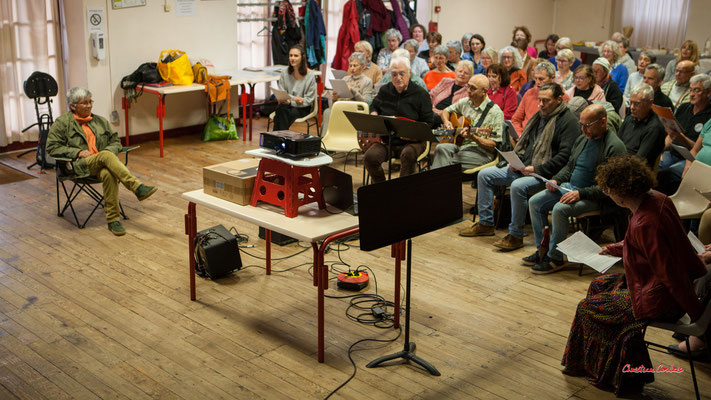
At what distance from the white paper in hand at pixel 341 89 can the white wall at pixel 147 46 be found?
2270mm

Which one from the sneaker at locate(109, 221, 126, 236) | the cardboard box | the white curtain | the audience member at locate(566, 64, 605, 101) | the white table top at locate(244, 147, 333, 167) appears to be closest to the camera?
the white table top at locate(244, 147, 333, 167)

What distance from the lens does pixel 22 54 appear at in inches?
305

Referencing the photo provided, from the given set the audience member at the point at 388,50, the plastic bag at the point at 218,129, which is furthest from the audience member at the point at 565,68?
the plastic bag at the point at 218,129

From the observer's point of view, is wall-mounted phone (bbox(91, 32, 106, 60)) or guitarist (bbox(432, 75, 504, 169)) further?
wall-mounted phone (bbox(91, 32, 106, 60))

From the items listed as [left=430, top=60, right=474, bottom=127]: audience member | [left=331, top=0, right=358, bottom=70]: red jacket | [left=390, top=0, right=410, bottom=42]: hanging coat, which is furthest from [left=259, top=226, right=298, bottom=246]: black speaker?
[left=390, top=0, right=410, bottom=42]: hanging coat

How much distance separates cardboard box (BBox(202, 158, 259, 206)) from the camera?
4141 millimetres

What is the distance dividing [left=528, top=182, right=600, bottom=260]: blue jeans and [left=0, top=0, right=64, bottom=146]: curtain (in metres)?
5.62

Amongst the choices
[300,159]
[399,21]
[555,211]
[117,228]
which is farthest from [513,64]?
[300,159]

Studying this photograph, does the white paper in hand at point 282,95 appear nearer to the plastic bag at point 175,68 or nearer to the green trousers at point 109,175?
the plastic bag at point 175,68

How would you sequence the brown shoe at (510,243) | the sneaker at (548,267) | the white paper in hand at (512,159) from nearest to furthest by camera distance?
the sneaker at (548,267) < the white paper in hand at (512,159) < the brown shoe at (510,243)

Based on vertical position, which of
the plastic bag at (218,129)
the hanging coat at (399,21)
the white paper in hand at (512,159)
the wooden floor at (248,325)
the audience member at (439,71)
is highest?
the hanging coat at (399,21)

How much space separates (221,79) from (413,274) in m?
4.55

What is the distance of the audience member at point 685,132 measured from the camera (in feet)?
18.6

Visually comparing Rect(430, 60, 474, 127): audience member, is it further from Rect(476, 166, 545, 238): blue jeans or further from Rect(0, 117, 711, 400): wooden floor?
Rect(0, 117, 711, 400): wooden floor
